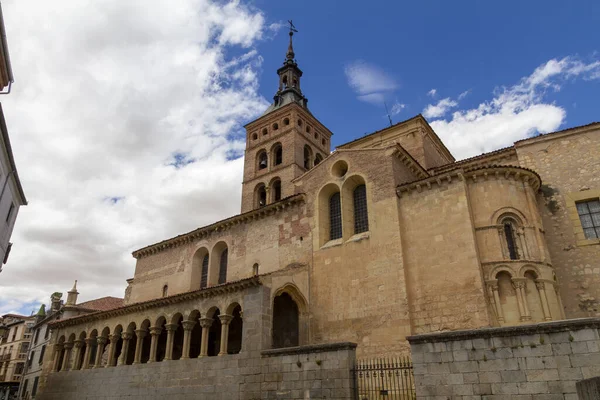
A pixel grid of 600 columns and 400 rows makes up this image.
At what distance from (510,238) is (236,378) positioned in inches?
459

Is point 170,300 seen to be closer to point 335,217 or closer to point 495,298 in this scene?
point 335,217

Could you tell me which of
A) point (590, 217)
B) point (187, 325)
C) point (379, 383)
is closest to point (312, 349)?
point (379, 383)

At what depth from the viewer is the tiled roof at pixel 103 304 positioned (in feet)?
131

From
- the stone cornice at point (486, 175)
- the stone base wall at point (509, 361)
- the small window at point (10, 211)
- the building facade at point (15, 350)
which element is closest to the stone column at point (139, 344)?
the small window at point (10, 211)

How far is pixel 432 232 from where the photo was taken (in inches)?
708

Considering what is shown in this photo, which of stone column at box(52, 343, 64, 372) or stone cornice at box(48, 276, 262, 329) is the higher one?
stone cornice at box(48, 276, 262, 329)

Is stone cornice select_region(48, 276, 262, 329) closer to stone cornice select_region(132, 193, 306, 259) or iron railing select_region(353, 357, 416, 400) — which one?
iron railing select_region(353, 357, 416, 400)

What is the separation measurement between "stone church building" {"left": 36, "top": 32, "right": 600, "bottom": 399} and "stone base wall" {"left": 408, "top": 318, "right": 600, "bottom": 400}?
4.36 meters

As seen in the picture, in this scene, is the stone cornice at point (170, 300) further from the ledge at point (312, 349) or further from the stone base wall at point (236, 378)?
the ledge at point (312, 349)

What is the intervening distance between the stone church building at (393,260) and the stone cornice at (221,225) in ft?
0.41

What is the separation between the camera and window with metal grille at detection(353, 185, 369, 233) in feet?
67.4

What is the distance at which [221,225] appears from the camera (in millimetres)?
26328

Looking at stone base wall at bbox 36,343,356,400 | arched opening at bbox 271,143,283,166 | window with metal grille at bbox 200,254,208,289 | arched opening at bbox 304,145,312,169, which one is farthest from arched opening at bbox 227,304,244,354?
arched opening at bbox 304,145,312,169

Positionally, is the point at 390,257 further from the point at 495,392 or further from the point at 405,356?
the point at 495,392
